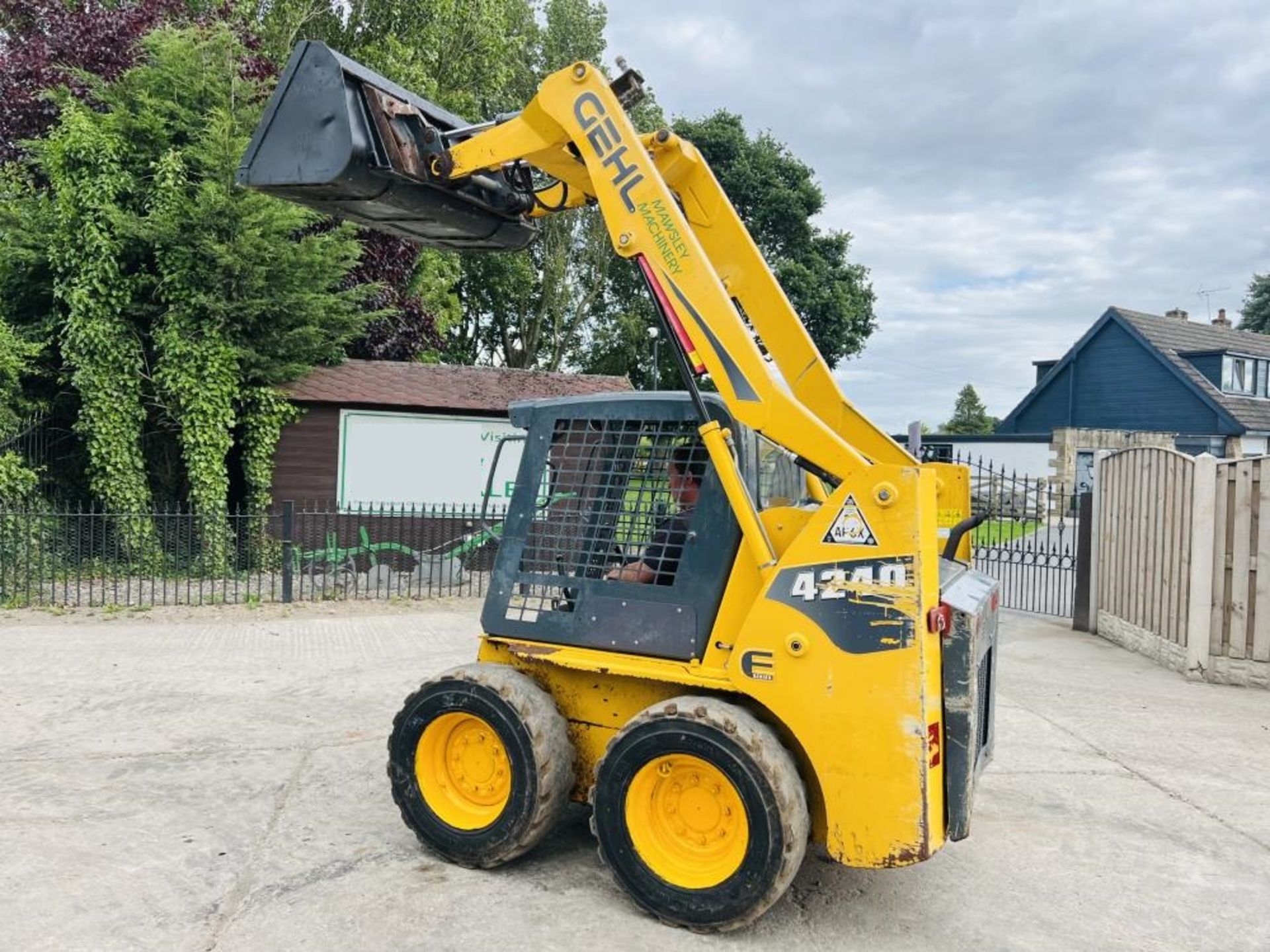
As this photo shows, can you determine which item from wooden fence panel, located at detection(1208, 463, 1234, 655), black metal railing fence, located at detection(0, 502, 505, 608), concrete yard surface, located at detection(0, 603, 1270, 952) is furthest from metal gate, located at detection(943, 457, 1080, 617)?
black metal railing fence, located at detection(0, 502, 505, 608)

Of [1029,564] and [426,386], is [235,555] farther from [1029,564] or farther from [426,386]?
[1029,564]

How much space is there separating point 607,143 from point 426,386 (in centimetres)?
1049

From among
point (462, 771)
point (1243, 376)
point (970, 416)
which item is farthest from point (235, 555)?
point (970, 416)

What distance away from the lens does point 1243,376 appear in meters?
32.5

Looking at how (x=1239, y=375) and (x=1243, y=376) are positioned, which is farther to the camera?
(x=1243, y=376)

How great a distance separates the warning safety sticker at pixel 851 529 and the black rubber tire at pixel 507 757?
58.1 inches

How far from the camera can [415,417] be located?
13594 mm

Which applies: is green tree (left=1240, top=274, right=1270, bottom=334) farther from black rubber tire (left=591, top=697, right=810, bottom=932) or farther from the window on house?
black rubber tire (left=591, top=697, right=810, bottom=932)

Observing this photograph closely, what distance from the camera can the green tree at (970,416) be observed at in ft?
201

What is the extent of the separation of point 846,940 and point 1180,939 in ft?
4.38

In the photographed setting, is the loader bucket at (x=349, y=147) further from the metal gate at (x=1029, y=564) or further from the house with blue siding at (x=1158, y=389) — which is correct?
the house with blue siding at (x=1158, y=389)

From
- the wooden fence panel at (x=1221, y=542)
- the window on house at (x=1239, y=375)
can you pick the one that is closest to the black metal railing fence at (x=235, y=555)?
the wooden fence panel at (x=1221, y=542)

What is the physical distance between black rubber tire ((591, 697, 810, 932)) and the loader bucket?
2.72 meters

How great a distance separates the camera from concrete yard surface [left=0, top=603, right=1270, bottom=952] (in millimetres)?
3590
